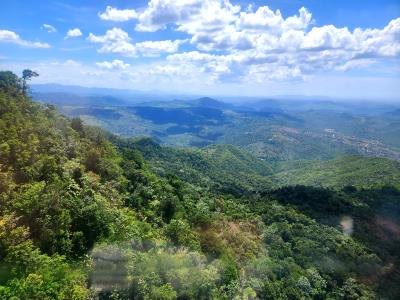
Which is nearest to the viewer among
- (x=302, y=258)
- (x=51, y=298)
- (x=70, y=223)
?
(x=51, y=298)

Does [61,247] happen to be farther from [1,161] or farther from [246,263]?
[246,263]

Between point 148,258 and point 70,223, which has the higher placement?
point 70,223

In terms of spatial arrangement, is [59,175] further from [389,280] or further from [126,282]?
[389,280]

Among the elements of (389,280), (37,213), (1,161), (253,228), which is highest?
(1,161)

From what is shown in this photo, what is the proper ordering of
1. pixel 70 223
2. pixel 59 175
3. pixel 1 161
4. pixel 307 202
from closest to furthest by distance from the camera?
pixel 70 223 < pixel 1 161 < pixel 59 175 < pixel 307 202

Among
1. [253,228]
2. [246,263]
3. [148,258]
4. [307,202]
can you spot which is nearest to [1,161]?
[148,258]

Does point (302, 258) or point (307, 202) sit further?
point (307, 202)
